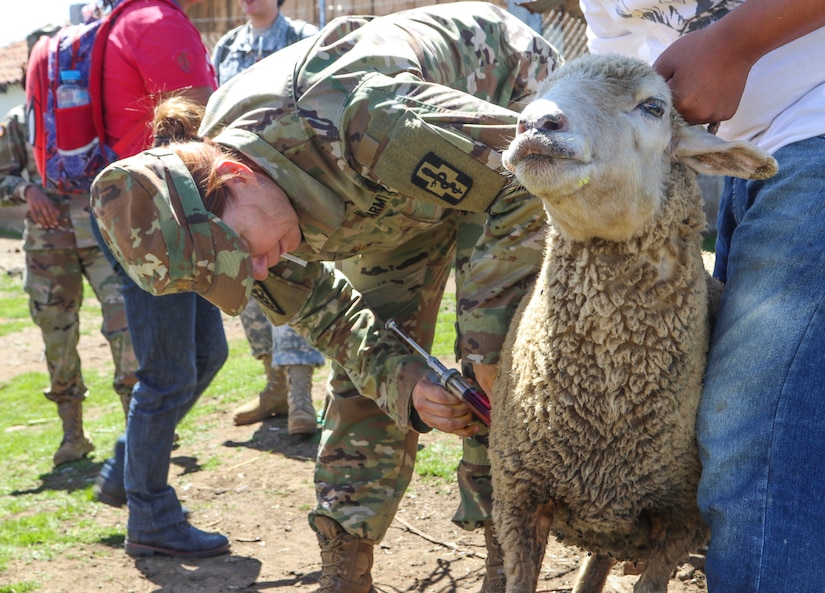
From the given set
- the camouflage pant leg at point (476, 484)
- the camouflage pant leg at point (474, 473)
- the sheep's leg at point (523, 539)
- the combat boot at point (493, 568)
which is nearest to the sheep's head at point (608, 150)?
the sheep's leg at point (523, 539)

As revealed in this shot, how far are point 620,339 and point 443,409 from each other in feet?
2.46

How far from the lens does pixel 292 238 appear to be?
2789 mm

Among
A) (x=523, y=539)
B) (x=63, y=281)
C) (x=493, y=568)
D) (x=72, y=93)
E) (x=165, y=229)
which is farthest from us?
(x=63, y=281)

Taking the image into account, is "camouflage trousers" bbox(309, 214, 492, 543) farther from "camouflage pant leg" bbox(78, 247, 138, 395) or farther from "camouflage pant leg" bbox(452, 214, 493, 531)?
"camouflage pant leg" bbox(78, 247, 138, 395)

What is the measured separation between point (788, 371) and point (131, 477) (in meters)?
3.08

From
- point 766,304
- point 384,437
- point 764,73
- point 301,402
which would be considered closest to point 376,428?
point 384,437

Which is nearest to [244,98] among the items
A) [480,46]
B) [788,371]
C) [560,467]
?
[480,46]

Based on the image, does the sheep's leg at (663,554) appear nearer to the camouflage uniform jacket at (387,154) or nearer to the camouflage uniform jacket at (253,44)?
the camouflage uniform jacket at (387,154)

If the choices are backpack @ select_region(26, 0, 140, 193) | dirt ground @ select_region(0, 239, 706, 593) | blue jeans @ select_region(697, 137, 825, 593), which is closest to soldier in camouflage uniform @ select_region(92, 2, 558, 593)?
dirt ground @ select_region(0, 239, 706, 593)

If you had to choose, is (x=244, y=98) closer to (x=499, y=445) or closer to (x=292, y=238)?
(x=292, y=238)

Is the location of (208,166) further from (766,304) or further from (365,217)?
(766,304)

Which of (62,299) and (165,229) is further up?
(165,229)

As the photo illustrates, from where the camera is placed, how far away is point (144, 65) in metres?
4.19

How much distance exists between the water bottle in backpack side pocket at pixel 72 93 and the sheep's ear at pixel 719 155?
3090 millimetres
